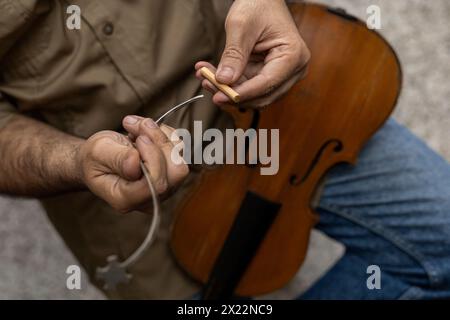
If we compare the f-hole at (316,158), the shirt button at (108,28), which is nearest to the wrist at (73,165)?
the shirt button at (108,28)

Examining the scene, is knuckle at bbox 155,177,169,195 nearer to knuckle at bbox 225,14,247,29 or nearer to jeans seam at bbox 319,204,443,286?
knuckle at bbox 225,14,247,29

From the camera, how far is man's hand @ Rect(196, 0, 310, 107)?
58cm

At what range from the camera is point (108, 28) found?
0.67 metres

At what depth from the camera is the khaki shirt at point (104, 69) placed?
→ 66 cm

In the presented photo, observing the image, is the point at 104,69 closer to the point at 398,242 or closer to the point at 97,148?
the point at 97,148

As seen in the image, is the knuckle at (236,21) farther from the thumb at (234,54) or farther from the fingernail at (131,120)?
the fingernail at (131,120)

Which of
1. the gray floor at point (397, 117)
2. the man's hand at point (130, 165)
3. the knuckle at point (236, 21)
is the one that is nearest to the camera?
the man's hand at point (130, 165)

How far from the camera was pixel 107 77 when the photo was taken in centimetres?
68

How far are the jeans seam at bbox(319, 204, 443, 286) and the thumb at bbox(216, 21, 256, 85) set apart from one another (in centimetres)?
32

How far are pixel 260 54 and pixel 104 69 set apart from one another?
20cm

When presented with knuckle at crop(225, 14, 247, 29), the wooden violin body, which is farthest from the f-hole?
knuckle at crop(225, 14, 247, 29)

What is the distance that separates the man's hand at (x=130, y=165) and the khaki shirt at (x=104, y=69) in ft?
0.50

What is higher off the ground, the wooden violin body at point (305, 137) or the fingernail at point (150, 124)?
the fingernail at point (150, 124)
